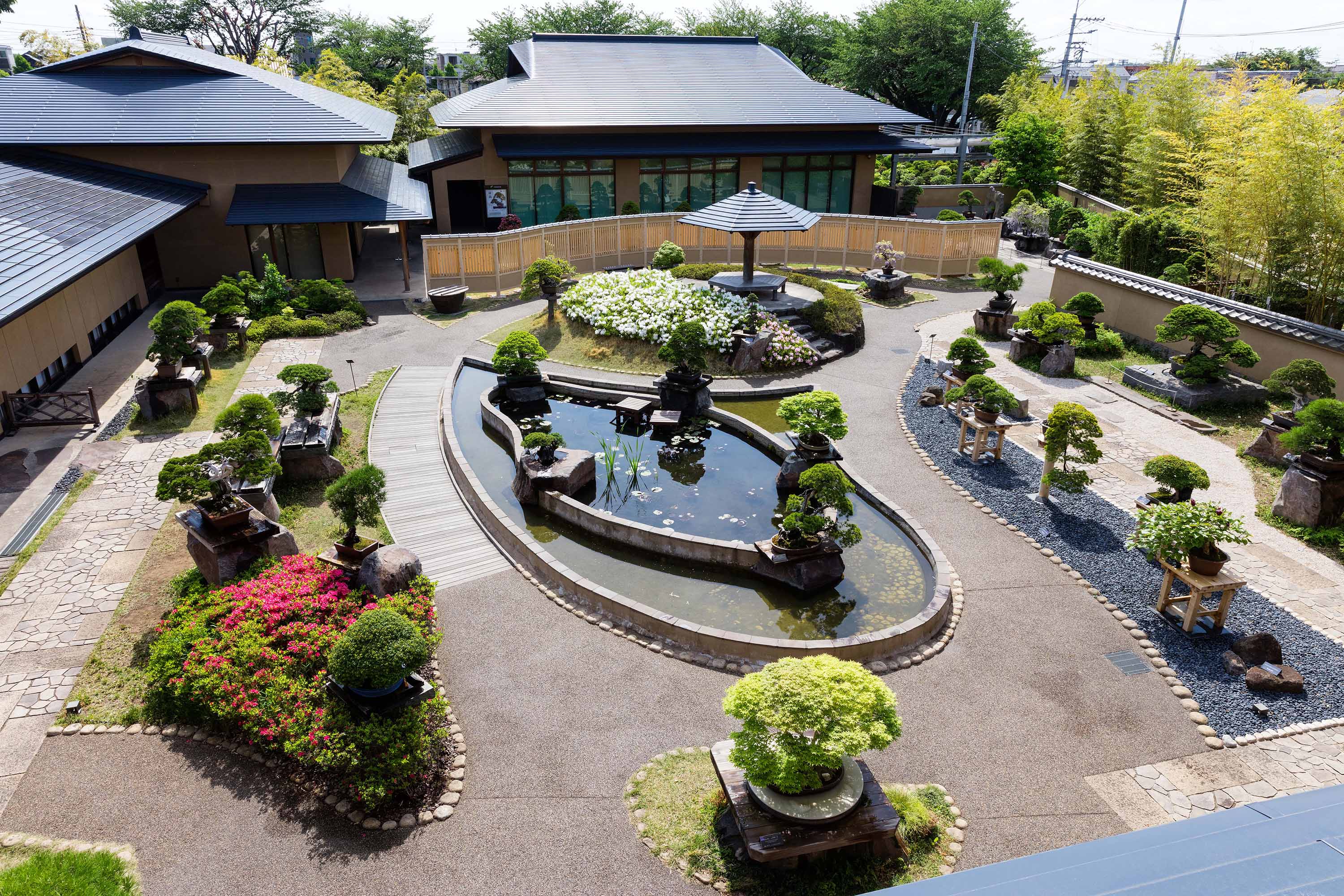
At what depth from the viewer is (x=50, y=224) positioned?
709 inches

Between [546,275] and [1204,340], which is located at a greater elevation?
[546,275]

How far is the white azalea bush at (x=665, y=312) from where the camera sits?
20.4 metres

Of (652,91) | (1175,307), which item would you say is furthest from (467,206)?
(1175,307)

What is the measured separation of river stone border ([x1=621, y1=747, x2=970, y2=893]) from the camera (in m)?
7.41

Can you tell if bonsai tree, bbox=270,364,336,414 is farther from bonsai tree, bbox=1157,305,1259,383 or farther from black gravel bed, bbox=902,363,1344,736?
bonsai tree, bbox=1157,305,1259,383

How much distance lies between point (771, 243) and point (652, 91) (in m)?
8.98

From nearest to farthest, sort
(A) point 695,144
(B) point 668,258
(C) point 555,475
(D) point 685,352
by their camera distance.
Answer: (C) point 555,475 < (D) point 685,352 < (B) point 668,258 < (A) point 695,144

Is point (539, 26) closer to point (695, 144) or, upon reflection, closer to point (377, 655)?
point (695, 144)

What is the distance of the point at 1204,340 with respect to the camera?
1827cm

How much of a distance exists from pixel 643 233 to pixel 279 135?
11838 mm

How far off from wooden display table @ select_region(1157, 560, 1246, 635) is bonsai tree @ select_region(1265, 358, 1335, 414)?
22.0 ft

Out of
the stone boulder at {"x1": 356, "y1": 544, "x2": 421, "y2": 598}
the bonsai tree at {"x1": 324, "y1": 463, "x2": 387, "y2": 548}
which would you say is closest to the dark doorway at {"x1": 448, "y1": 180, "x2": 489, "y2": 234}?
the bonsai tree at {"x1": 324, "y1": 463, "x2": 387, "y2": 548}

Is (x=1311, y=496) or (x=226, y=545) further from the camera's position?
(x=1311, y=496)

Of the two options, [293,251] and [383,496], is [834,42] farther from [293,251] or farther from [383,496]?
[383,496]
